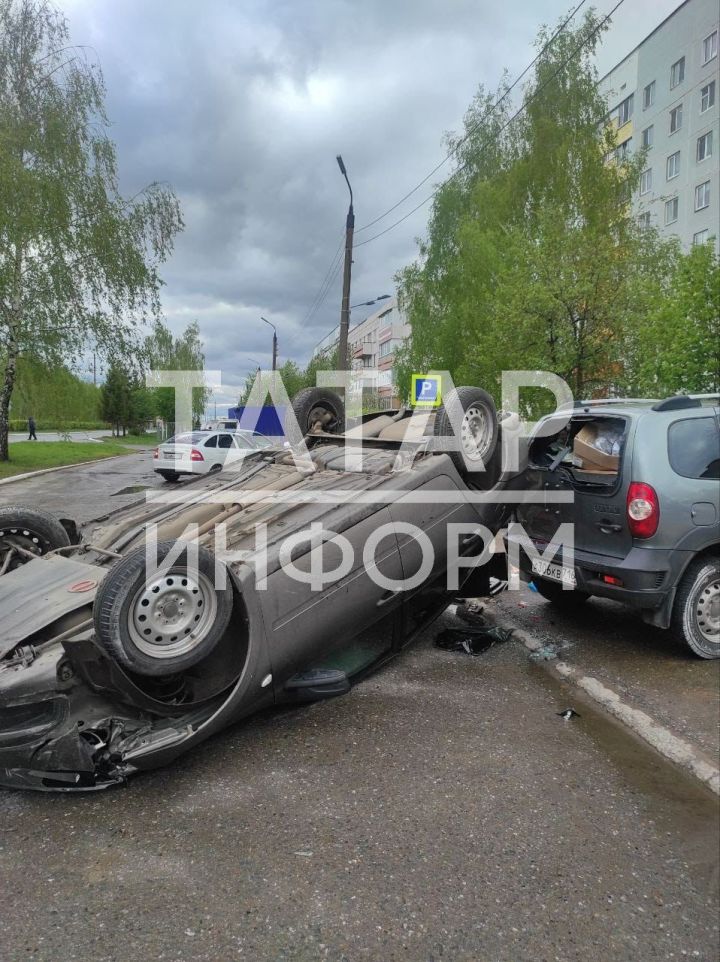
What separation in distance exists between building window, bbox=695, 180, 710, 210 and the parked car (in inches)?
1306

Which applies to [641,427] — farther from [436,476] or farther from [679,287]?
[679,287]

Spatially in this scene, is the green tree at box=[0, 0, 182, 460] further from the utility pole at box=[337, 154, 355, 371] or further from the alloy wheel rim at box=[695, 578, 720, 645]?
the alloy wheel rim at box=[695, 578, 720, 645]

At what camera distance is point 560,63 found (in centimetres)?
2166

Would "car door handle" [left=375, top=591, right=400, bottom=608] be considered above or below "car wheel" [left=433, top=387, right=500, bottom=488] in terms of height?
below

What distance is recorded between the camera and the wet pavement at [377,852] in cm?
226

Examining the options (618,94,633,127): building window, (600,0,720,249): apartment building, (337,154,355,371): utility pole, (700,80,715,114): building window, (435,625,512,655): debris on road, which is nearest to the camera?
(435,625,512,655): debris on road

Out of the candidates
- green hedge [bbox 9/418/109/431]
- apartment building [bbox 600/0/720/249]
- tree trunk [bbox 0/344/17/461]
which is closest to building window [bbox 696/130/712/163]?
apartment building [bbox 600/0/720/249]

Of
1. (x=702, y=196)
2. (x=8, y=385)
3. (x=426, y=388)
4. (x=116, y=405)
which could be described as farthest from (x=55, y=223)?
(x=116, y=405)

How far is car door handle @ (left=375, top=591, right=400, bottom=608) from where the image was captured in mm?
3951

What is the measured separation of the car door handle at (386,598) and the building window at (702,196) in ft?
116

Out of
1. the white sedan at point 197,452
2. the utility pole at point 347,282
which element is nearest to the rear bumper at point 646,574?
the utility pole at point 347,282

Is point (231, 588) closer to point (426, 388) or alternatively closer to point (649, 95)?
point (426, 388)

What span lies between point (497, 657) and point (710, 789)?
6.44 ft

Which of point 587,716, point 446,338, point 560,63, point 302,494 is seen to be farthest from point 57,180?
point 587,716
